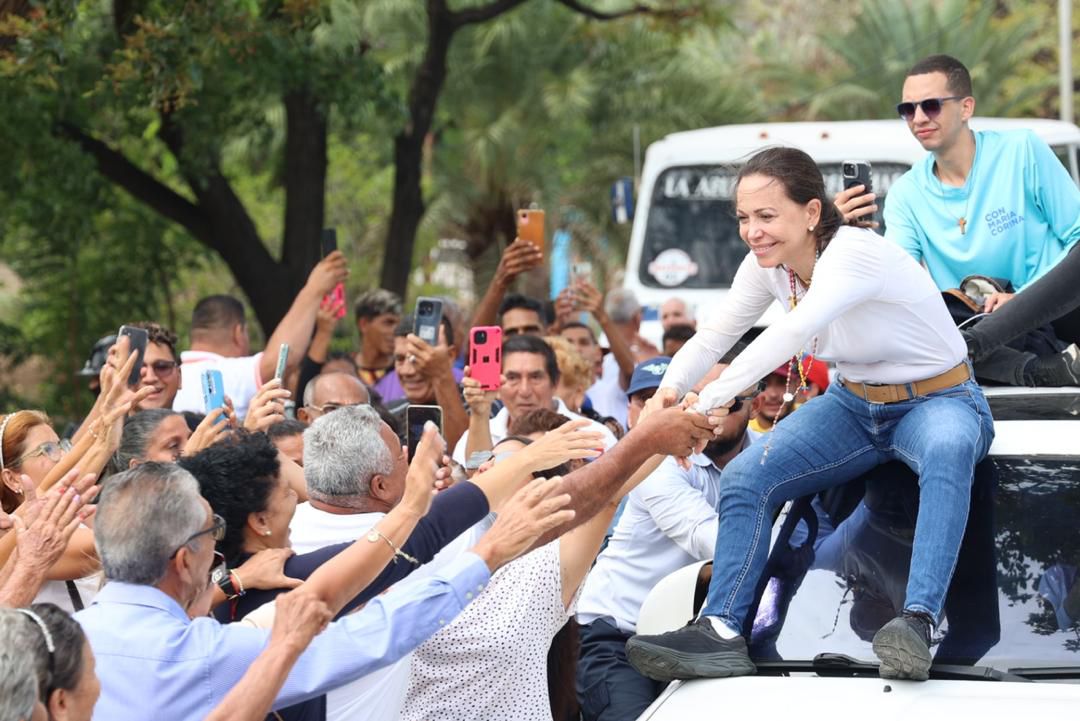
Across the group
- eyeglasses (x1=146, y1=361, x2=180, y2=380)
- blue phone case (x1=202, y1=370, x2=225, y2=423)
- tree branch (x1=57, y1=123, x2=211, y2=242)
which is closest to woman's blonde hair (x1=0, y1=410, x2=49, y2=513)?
blue phone case (x1=202, y1=370, x2=225, y2=423)

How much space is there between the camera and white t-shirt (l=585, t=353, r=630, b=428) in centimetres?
988

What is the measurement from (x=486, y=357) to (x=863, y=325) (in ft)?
7.03

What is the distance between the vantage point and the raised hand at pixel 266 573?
430 centimetres

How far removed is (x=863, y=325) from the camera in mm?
4746

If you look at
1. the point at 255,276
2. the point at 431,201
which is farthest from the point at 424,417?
the point at 431,201

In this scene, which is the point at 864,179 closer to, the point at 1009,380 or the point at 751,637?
the point at 1009,380

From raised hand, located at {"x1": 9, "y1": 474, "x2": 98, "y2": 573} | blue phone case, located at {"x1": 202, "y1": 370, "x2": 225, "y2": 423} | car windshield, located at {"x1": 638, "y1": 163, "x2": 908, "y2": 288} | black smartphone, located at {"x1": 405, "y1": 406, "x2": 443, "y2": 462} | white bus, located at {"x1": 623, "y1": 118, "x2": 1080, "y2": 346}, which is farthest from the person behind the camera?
car windshield, located at {"x1": 638, "y1": 163, "x2": 908, "y2": 288}

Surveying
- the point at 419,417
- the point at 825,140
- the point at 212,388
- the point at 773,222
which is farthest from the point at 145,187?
the point at 773,222

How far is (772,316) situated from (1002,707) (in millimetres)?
7113

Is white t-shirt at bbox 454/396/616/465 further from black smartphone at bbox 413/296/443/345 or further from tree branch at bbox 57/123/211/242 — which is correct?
tree branch at bbox 57/123/211/242

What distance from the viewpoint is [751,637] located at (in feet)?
15.3

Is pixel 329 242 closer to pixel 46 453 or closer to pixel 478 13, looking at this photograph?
pixel 46 453

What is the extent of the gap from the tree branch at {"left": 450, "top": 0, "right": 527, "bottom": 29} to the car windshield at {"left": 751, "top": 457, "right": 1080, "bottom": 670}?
11.4 m

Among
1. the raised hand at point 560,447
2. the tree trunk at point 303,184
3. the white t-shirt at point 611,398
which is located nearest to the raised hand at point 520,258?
the white t-shirt at point 611,398
